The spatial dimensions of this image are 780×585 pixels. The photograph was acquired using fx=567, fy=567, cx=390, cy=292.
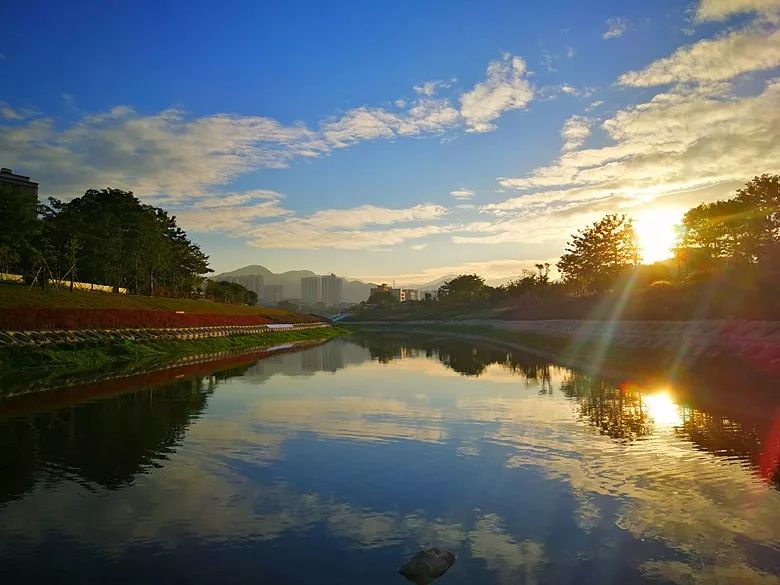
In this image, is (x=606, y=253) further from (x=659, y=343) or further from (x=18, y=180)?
(x=18, y=180)

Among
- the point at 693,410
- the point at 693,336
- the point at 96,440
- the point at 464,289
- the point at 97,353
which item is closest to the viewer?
the point at 96,440

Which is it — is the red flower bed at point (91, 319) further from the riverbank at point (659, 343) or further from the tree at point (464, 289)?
the tree at point (464, 289)

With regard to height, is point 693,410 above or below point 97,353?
below

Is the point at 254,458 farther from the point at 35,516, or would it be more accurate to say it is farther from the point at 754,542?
the point at 754,542

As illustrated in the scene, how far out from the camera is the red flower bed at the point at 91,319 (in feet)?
→ 99.9

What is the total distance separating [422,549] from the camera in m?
7.84

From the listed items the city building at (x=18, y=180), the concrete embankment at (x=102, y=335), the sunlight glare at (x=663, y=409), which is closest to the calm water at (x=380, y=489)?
the sunlight glare at (x=663, y=409)

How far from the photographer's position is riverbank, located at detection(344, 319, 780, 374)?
27812 millimetres

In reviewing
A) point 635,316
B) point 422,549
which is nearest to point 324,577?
point 422,549

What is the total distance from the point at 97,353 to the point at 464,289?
520 ft

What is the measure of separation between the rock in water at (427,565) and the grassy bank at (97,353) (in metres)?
23.8

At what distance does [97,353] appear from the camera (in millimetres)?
32188

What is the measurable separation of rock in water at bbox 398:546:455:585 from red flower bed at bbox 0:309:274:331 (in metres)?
29.2

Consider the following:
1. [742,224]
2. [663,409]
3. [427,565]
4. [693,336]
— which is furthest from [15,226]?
[742,224]
